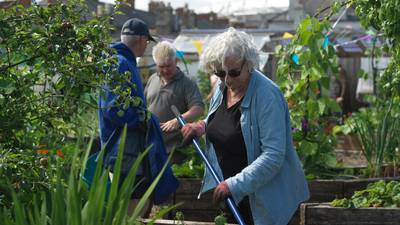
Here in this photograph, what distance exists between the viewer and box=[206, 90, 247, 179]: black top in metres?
4.50

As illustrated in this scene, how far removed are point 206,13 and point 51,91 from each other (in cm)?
3581

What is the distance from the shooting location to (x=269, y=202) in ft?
14.3

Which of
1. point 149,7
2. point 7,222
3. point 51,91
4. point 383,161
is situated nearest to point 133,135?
point 51,91

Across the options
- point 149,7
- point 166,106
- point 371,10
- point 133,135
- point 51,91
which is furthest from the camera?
point 149,7

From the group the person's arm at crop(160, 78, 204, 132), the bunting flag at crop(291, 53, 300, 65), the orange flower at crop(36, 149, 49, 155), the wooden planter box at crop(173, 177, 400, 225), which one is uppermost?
the bunting flag at crop(291, 53, 300, 65)

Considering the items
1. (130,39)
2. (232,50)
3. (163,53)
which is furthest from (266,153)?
(163,53)

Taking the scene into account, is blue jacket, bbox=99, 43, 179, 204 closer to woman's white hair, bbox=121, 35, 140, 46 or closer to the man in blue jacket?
the man in blue jacket

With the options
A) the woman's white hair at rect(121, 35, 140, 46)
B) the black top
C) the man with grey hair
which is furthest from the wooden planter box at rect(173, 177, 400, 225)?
the black top

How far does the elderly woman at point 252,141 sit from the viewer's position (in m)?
4.27

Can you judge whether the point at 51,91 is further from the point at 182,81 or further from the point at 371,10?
the point at 182,81

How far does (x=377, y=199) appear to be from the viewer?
18.5 ft

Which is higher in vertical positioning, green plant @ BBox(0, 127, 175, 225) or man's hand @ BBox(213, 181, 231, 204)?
green plant @ BBox(0, 127, 175, 225)

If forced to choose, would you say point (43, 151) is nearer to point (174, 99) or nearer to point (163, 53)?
point (174, 99)

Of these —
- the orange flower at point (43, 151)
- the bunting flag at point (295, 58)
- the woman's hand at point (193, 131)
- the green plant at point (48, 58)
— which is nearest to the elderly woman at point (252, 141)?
the woman's hand at point (193, 131)
